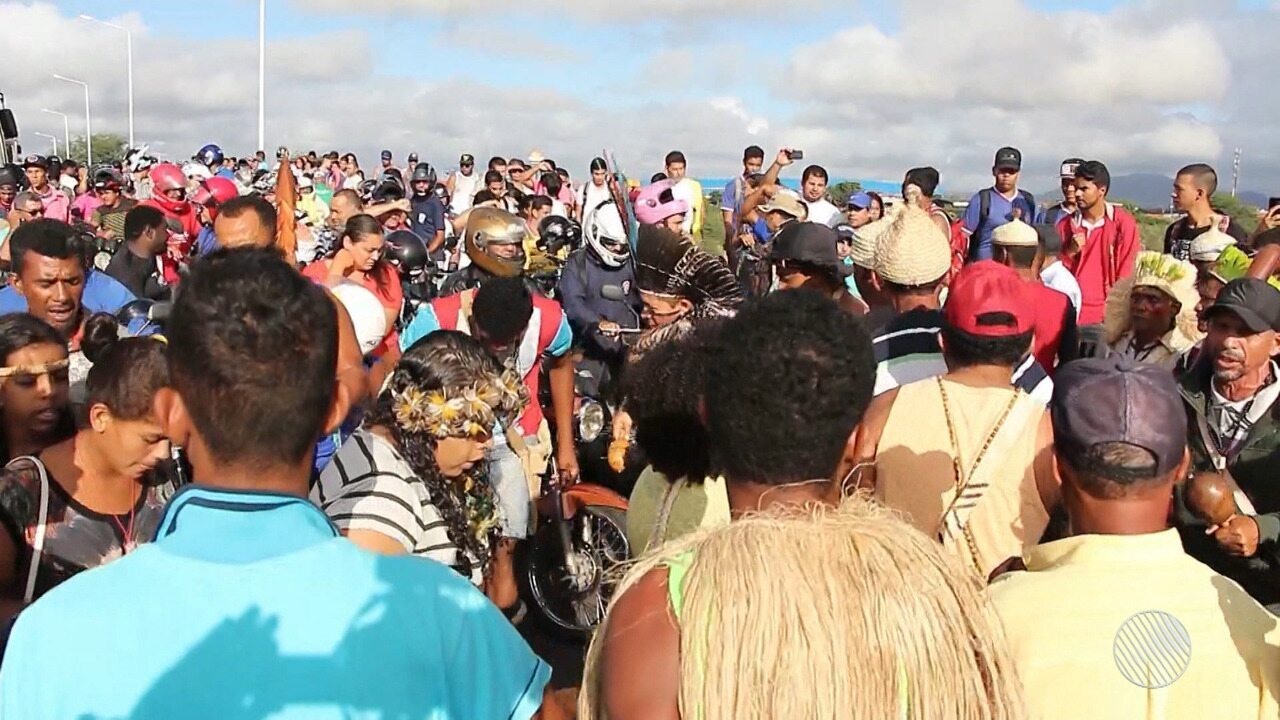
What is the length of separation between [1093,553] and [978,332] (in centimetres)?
117

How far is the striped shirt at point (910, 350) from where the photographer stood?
13.0ft

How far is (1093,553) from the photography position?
203 cm

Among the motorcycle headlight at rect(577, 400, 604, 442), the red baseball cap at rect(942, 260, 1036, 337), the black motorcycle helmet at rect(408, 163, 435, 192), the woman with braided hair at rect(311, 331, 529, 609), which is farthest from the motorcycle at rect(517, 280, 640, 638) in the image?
the black motorcycle helmet at rect(408, 163, 435, 192)

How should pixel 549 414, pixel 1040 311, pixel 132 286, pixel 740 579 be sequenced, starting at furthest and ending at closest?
pixel 132 286, pixel 549 414, pixel 1040 311, pixel 740 579

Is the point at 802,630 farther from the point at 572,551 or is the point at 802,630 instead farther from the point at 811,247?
the point at 572,551

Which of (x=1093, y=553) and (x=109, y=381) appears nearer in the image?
(x=1093, y=553)

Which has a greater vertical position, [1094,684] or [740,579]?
[740,579]

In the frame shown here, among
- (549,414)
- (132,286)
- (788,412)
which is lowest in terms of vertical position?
(549,414)

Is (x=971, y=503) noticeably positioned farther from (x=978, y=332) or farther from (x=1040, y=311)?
(x=1040, y=311)

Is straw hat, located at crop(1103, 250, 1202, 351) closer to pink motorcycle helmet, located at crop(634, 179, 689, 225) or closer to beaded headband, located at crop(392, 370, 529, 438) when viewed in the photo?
pink motorcycle helmet, located at crop(634, 179, 689, 225)

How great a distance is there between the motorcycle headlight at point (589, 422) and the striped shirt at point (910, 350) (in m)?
2.46

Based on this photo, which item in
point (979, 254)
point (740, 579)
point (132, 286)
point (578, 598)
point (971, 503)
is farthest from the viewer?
point (979, 254)

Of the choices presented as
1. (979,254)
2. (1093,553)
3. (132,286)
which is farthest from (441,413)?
(979,254)
